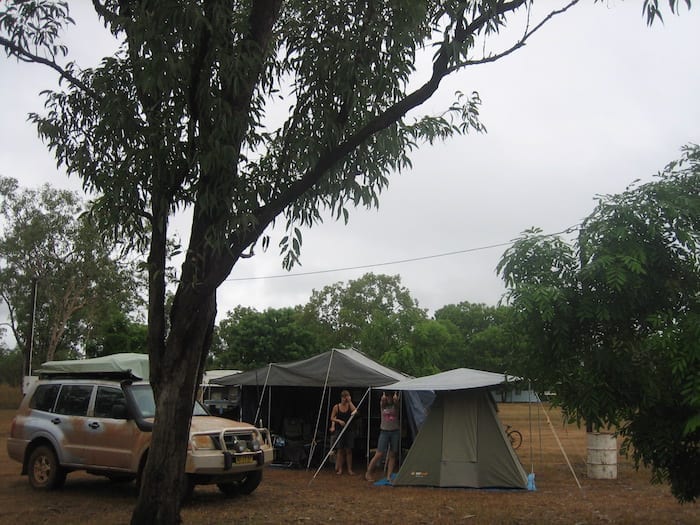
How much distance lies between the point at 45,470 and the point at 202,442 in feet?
10.00

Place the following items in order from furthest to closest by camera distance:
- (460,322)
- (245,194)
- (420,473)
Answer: (460,322), (420,473), (245,194)

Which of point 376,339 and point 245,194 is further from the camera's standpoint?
point 376,339

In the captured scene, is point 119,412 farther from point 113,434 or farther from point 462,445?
point 462,445

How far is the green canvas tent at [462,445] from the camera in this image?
39.1 ft

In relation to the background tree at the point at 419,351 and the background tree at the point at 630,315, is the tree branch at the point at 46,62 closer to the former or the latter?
the background tree at the point at 630,315

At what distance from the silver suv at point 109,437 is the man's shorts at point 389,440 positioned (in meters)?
2.50

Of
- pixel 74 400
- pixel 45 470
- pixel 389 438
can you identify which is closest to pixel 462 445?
pixel 389 438

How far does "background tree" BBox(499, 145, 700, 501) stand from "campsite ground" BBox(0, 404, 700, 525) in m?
1.14

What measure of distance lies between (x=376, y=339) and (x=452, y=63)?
3879 cm

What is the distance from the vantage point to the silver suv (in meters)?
9.98

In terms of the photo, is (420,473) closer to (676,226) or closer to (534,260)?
(534,260)

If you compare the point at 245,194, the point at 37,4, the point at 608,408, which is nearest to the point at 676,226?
the point at 608,408

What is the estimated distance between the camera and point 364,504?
1023 cm

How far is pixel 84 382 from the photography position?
11305mm
